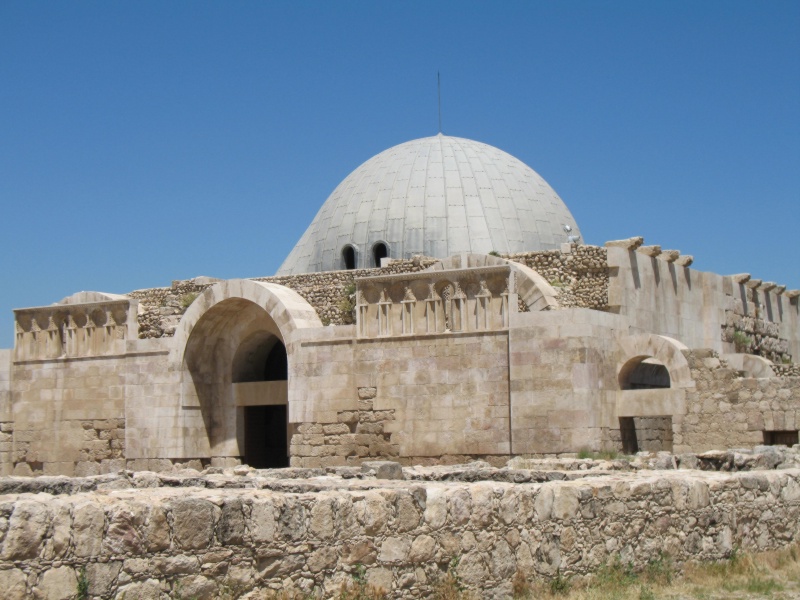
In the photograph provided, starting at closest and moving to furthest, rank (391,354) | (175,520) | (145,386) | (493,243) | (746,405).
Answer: (175,520)
(746,405)
(391,354)
(145,386)
(493,243)

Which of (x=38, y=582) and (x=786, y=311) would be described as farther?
(x=786, y=311)

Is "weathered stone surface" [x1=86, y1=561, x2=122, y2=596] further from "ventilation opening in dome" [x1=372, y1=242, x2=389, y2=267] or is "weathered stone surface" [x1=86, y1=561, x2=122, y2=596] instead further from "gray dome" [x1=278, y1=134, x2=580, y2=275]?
"ventilation opening in dome" [x1=372, y1=242, x2=389, y2=267]

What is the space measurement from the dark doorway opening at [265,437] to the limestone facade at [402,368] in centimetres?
5

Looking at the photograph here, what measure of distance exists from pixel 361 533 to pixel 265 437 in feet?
54.9

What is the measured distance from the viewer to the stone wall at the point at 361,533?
6133 mm

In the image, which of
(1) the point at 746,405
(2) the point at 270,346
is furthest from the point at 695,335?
(2) the point at 270,346

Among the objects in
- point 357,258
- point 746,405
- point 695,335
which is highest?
point 357,258

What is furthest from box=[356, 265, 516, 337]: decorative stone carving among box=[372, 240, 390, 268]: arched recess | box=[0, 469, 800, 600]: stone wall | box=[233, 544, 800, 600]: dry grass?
box=[233, 544, 800, 600]: dry grass

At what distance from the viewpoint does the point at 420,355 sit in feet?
64.4

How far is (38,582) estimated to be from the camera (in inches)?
235

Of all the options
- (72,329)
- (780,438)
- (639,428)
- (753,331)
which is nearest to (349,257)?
(72,329)

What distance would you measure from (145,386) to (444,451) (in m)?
6.47

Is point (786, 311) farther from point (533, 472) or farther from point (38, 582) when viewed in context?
point (38, 582)

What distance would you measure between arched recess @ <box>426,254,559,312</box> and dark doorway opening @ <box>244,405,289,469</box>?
544 centimetres
